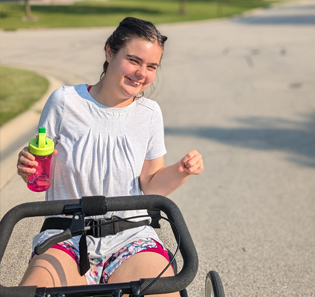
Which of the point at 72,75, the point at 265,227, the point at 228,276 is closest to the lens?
the point at 228,276

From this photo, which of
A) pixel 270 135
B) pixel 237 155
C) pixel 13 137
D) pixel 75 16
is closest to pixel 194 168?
pixel 237 155

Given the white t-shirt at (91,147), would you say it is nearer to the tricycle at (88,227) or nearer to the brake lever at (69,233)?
the tricycle at (88,227)

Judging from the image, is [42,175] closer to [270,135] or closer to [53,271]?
[53,271]

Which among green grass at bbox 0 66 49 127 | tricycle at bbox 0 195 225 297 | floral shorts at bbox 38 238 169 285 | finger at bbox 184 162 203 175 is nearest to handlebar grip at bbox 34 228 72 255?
tricycle at bbox 0 195 225 297


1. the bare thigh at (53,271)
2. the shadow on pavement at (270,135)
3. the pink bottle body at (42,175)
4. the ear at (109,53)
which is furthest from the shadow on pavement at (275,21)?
the bare thigh at (53,271)

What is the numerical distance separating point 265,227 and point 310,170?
1623 mm

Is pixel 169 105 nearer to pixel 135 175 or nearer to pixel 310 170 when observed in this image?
pixel 310 170

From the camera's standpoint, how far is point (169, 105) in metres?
7.79

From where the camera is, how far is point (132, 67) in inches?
85.3

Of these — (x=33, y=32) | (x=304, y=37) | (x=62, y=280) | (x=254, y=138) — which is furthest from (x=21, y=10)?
(x=62, y=280)

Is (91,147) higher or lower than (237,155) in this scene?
higher

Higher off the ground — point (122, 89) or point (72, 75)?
point (122, 89)

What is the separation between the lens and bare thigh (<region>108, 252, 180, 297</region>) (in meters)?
1.87

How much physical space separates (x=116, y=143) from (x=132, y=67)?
348 millimetres
